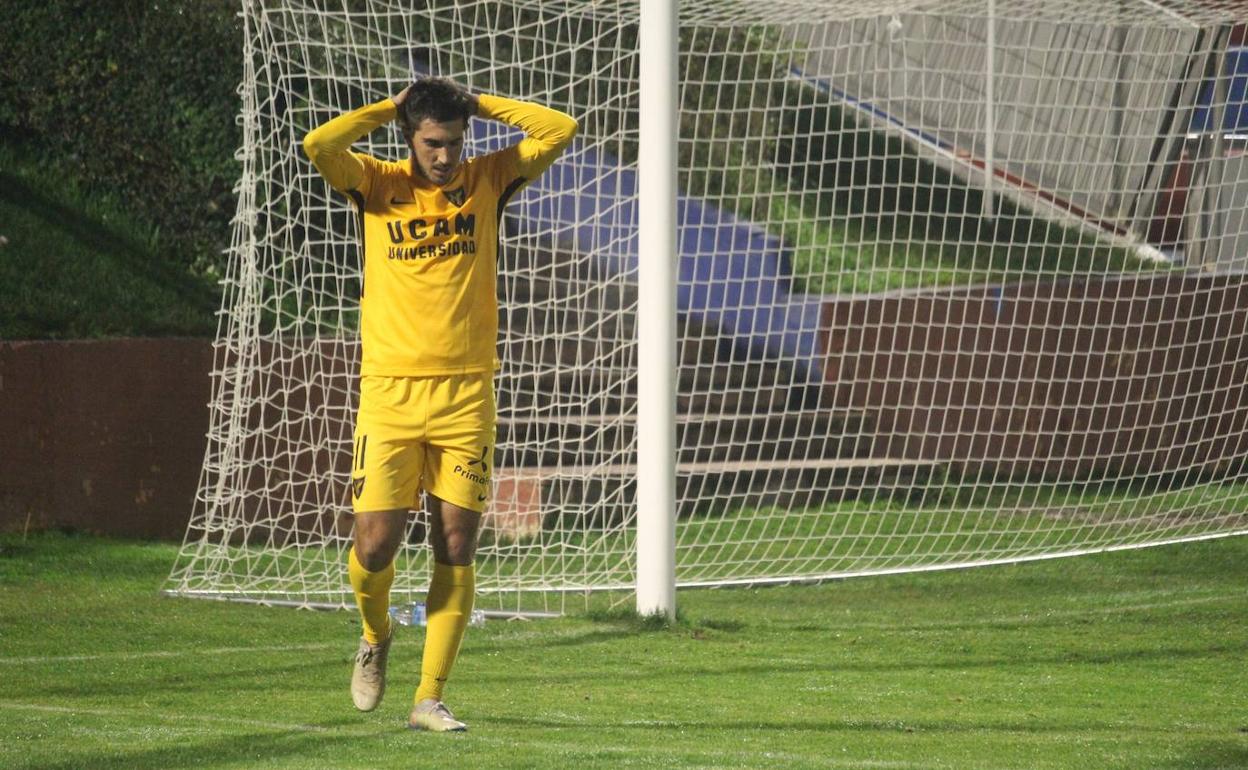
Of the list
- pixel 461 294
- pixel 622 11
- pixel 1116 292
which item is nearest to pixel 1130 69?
pixel 1116 292

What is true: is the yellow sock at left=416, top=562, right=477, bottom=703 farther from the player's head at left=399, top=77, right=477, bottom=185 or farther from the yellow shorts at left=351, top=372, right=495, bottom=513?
the player's head at left=399, top=77, right=477, bottom=185

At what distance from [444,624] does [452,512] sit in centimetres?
37

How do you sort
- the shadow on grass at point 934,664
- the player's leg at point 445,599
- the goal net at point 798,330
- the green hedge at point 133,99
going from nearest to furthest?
the player's leg at point 445,599, the shadow on grass at point 934,664, the goal net at point 798,330, the green hedge at point 133,99

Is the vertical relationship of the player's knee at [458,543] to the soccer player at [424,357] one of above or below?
below

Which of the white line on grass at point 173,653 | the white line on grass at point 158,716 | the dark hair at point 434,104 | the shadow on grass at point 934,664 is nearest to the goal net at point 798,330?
the white line on grass at point 173,653

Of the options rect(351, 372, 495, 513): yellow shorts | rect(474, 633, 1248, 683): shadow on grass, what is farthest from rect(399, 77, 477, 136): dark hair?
rect(474, 633, 1248, 683): shadow on grass

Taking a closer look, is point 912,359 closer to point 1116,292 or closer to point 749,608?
point 1116,292

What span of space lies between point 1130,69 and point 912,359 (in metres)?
2.96

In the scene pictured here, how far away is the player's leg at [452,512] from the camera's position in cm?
511

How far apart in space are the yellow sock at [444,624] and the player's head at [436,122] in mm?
1285

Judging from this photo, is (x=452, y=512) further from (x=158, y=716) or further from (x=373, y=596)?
(x=158, y=716)

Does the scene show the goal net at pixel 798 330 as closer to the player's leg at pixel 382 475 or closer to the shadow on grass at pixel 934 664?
the shadow on grass at pixel 934 664

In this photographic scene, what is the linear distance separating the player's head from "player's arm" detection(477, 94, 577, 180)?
0.23 meters

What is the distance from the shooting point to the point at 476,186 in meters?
5.29
